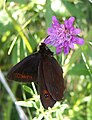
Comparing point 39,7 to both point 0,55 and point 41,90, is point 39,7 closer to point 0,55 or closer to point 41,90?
point 0,55

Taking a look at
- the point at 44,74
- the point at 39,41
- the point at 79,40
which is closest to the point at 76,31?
the point at 79,40

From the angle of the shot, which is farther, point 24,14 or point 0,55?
point 0,55

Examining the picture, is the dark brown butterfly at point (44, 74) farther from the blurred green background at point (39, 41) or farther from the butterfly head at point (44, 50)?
the blurred green background at point (39, 41)

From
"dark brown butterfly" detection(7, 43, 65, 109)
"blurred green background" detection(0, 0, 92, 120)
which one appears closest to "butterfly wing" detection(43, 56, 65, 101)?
"dark brown butterfly" detection(7, 43, 65, 109)

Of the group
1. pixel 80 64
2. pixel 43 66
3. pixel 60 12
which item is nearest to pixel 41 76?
pixel 43 66

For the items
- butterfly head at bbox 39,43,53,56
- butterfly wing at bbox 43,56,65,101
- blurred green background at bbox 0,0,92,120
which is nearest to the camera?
butterfly wing at bbox 43,56,65,101

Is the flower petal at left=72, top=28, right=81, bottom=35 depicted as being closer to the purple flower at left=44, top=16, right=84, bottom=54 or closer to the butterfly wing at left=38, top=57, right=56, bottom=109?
the purple flower at left=44, top=16, right=84, bottom=54
